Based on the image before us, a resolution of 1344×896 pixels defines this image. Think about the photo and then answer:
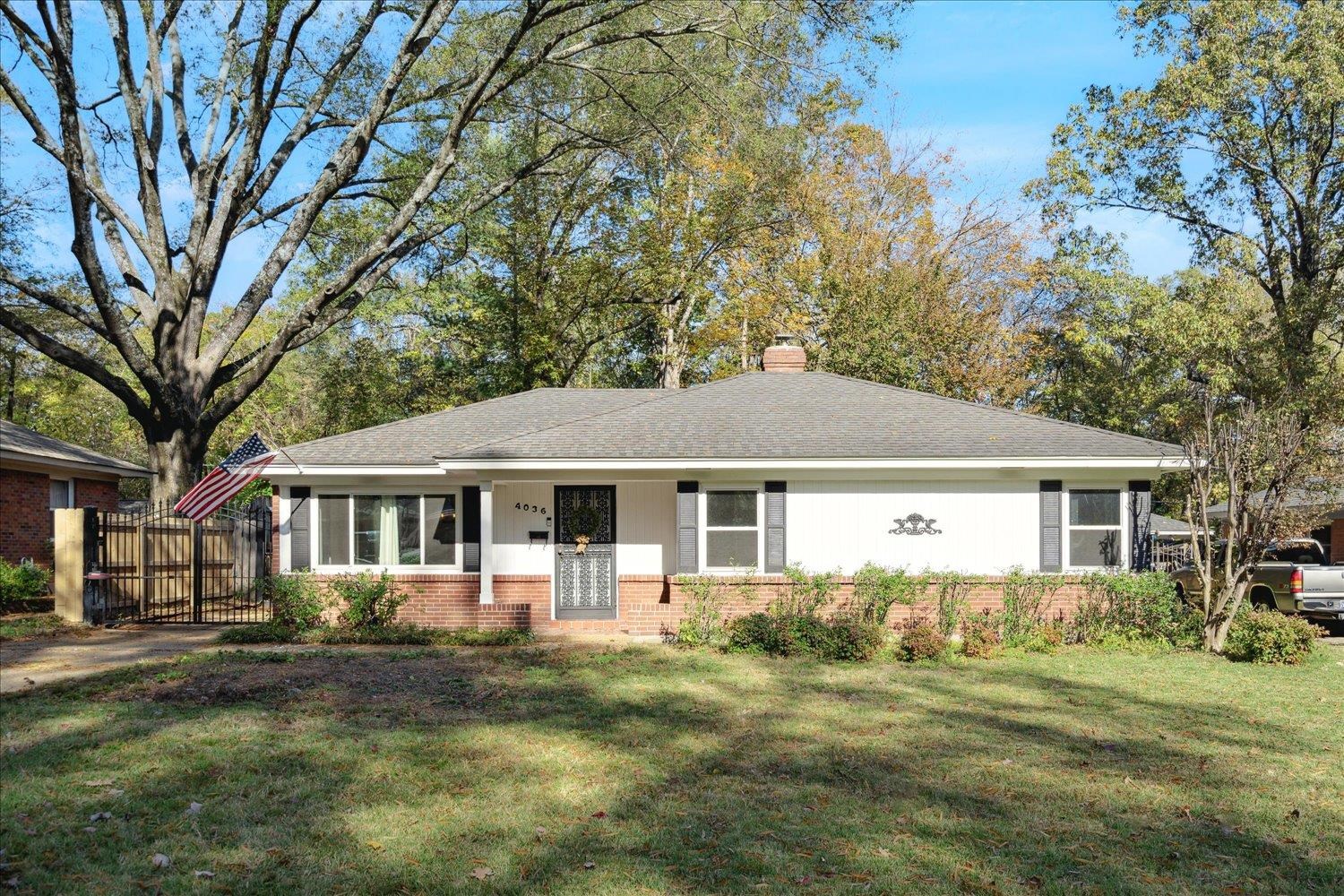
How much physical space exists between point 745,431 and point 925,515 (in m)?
3.21

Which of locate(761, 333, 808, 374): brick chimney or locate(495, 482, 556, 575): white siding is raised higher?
locate(761, 333, 808, 374): brick chimney

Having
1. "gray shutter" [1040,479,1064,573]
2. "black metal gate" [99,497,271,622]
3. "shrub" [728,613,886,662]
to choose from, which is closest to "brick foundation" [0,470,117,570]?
"black metal gate" [99,497,271,622]

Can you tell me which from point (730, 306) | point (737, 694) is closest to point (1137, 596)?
point (737, 694)

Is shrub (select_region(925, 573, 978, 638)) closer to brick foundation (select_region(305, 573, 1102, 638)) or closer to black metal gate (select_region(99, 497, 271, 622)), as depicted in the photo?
brick foundation (select_region(305, 573, 1102, 638))

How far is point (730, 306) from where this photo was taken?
31922mm

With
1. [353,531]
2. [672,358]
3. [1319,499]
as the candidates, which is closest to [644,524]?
[353,531]

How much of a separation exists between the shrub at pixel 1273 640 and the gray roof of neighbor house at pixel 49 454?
21772mm

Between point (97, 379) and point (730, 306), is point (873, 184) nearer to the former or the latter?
point (730, 306)

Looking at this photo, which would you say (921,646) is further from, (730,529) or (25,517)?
(25,517)

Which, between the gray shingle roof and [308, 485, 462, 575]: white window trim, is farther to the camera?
[308, 485, 462, 575]: white window trim

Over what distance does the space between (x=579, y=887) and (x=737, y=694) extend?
5.67 meters

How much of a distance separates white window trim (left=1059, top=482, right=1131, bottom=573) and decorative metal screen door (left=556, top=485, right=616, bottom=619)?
734cm

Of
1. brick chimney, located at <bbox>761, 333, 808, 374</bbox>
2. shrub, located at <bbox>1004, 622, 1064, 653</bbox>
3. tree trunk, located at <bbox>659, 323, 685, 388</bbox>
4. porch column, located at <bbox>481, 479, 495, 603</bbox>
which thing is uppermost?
tree trunk, located at <bbox>659, 323, 685, 388</bbox>

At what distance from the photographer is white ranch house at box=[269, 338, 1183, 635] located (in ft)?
50.8
